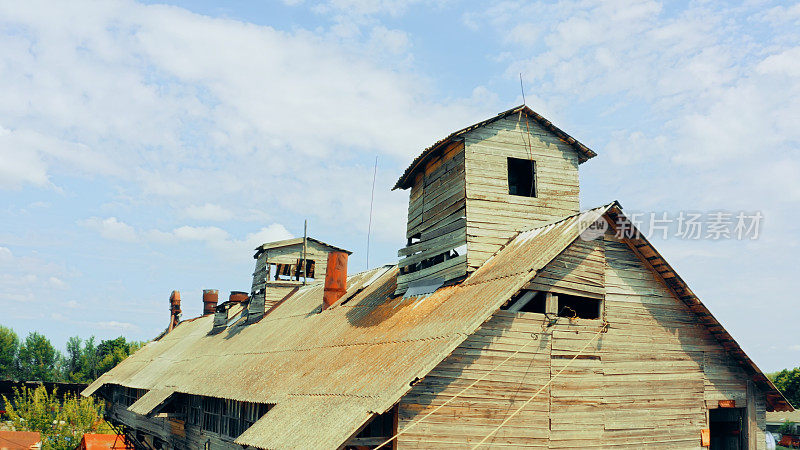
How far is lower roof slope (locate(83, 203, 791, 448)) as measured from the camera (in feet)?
43.4

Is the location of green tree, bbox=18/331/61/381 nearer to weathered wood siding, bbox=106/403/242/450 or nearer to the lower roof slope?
weathered wood siding, bbox=106/403/242/450

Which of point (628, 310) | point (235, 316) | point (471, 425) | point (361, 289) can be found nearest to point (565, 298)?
point (628, 310)

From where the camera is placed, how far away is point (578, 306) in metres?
17.0

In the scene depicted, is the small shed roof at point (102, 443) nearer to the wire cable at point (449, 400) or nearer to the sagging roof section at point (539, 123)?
the sagging roof section at point (539, 123)

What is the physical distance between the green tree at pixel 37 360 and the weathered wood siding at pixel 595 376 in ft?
376

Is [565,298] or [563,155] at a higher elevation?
[563,155]

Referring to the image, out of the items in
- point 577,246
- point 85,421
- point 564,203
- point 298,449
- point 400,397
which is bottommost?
point 85,421

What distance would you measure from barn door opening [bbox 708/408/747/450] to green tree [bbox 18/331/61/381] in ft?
377

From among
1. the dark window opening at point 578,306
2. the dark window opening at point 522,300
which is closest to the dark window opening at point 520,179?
the dark window opening at point 578,306

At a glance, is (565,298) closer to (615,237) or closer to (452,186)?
(615,237)

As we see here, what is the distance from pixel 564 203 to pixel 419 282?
5190 mm

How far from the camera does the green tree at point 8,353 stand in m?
106

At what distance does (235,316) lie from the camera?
3916 cm

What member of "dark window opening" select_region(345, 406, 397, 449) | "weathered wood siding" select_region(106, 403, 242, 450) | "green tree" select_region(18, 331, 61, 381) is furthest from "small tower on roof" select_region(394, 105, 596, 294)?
"green tree" select_region(18, 331, 61, 381)
